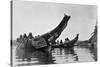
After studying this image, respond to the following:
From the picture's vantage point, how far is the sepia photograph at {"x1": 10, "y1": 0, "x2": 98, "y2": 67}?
2.12 m

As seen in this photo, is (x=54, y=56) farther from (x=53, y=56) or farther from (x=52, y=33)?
(x=52, y=33)

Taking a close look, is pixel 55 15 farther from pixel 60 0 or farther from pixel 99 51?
pixel 99 51

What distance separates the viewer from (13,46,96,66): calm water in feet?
6.96

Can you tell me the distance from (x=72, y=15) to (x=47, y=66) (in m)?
0.66

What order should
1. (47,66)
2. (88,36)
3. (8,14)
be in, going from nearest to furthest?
(8,14) < (47,66) < (88,36)

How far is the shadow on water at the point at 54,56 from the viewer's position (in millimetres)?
2131

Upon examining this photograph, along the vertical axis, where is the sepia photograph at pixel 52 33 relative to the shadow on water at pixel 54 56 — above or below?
above

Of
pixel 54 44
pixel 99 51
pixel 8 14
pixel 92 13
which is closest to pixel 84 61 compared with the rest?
pixel 99 51

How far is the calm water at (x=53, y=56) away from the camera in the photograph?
2.12 meters

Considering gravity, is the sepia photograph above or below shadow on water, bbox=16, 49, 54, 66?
above

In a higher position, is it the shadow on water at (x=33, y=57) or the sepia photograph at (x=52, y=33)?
the sepia photograph at (x=52, y=33)

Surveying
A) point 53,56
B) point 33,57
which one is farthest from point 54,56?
point 33,57

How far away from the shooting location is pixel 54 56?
7.36ft

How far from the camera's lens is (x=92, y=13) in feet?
7.92
